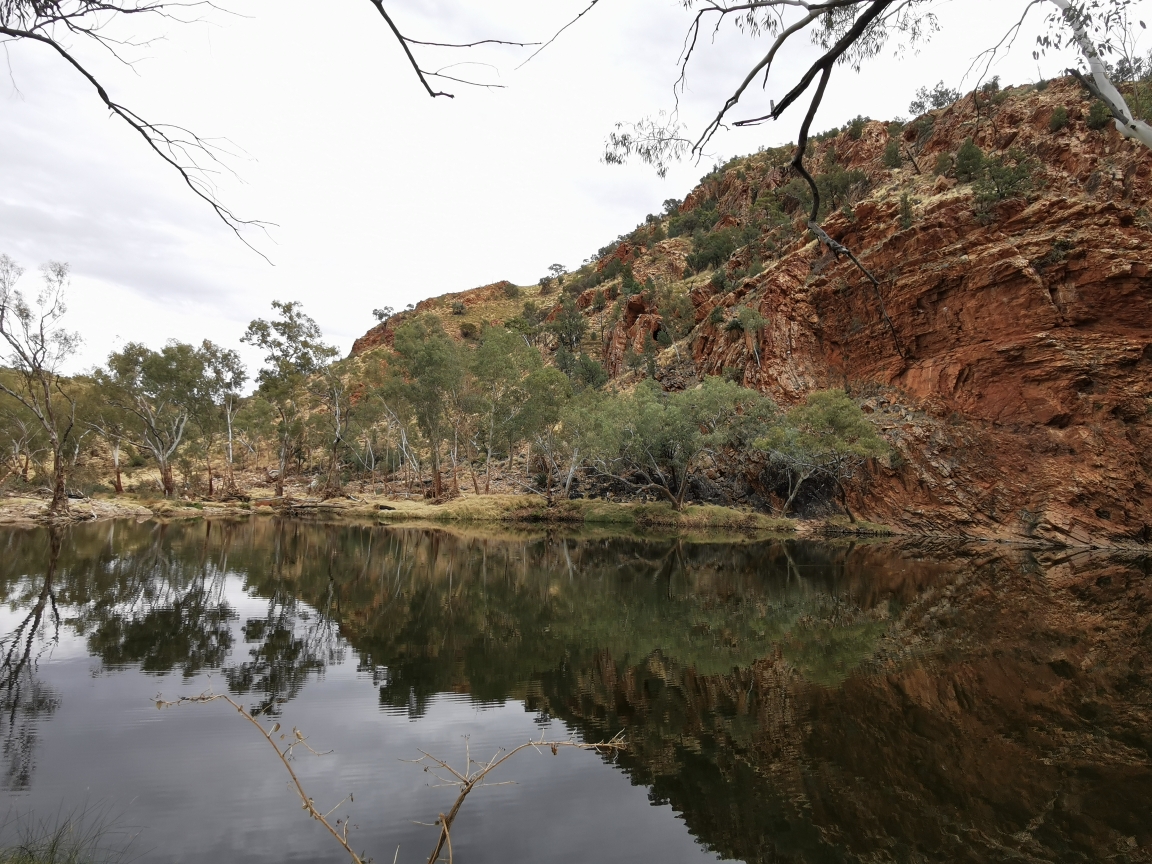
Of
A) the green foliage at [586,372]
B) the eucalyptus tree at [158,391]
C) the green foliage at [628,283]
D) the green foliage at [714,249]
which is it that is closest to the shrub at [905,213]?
the green foliage at [714,249]

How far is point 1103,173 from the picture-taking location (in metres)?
32.5

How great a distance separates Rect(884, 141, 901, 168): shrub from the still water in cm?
4029

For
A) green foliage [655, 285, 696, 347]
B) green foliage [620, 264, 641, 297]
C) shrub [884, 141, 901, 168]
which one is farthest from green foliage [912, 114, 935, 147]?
green foliage [620, 264, 641, 297]

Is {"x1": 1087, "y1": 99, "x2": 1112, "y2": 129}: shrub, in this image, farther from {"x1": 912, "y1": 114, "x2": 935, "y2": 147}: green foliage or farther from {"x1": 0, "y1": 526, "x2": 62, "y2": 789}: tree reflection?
{"x1": 0, "y1": 526, "x2": 62, "y2": 789}: tree reflection

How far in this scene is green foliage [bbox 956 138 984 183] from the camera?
36.8 m

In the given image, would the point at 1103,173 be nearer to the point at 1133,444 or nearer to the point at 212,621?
the point at 1133,444

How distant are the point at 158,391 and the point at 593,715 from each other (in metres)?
43.0

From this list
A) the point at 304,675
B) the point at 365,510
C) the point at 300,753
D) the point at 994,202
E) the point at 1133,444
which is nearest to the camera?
the point at 300,753

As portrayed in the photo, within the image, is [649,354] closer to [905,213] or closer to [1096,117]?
[905,213]

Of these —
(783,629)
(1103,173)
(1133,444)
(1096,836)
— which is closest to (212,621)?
(783,629)

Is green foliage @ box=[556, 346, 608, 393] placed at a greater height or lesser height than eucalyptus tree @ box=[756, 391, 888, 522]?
greater

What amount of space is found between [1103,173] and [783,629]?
36.5 metres

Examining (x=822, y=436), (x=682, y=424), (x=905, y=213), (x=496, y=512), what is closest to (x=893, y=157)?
(x=905, y=213)

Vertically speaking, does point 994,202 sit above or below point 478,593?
above
